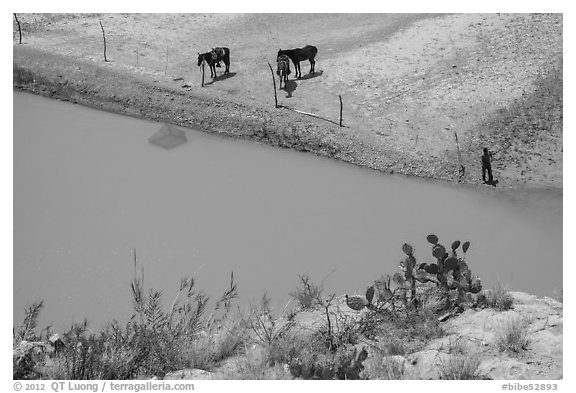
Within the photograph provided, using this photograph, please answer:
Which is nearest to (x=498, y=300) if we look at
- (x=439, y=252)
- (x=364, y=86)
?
(x=439, y=252)

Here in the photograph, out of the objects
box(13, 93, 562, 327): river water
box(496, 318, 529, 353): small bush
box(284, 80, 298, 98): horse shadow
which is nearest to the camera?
box(496, 318, 529, 353): small bush

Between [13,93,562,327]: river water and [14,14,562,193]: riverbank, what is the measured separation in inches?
27.5

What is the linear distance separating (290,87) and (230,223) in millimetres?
5621

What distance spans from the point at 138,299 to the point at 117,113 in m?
10.3

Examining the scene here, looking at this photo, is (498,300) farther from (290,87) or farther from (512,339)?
(290,87)

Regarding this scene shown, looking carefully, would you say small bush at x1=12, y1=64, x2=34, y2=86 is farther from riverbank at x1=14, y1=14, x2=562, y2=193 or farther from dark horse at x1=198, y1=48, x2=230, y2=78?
dark horse at x1=198, y1=48, x2=230, y2=78

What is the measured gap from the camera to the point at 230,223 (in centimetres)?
1466

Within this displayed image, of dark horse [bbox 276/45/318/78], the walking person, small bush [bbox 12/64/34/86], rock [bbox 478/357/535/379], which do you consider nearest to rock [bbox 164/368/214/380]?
rock [bbox 478/357/535/379]

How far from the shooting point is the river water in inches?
518

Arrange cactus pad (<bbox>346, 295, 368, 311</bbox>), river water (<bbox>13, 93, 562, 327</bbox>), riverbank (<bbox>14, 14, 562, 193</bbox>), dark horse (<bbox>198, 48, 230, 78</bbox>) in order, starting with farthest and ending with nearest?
1. dark horse (<bbox>198, 48, 230, 78</bbox>)
2. riverbank (<bbox>14, 14, 562, 193</bbox>)
3. river water (<bbox>13, 93, 562, 327</bbox>)
4. cactus pad (<bbox>346, 295, 368, 311</bbox>)

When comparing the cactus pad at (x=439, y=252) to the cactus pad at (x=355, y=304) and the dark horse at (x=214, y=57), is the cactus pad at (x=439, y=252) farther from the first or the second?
the dark horse at (x=214, y=57)

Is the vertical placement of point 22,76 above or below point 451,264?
above

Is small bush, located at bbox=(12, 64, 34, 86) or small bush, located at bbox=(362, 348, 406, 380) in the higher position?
small bush, located at bbox=(12, 64, 34, 86)

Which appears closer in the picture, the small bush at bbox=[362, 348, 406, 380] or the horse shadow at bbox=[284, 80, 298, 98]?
the small bush at bbox=[362, 348, 406, 380]
